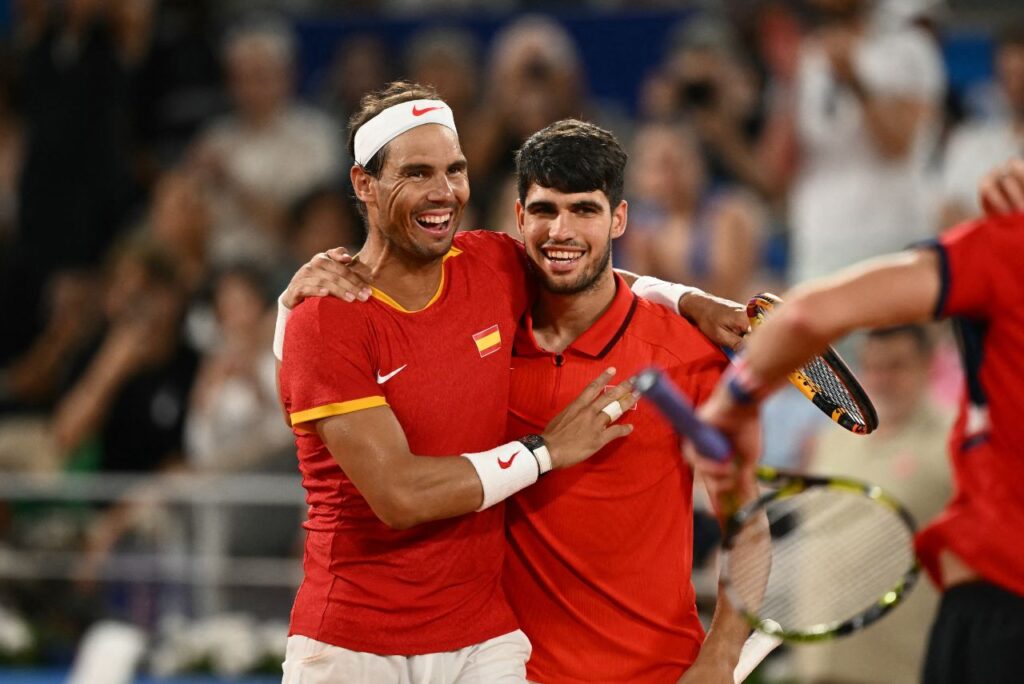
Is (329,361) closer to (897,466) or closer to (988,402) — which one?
(988,402)

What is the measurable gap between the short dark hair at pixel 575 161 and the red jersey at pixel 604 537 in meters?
0.41

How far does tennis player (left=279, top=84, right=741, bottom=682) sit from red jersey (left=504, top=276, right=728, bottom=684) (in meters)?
0.11

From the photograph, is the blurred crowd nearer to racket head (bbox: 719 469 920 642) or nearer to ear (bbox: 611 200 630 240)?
racket head (bbox: 719 469 920 642)

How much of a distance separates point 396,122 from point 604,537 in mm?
1291

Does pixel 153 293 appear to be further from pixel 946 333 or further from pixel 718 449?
pixel 718 449

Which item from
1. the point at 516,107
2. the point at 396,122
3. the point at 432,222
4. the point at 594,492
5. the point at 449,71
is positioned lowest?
the point at 594,492

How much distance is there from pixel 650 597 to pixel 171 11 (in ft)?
25.8

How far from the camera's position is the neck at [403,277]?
14.1 ft

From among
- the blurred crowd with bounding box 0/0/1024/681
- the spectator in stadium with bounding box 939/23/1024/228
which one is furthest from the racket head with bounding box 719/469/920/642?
the spectator in stadium with bounding box 939/23/1024/228

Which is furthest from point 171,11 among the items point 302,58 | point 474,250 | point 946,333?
point 474,250

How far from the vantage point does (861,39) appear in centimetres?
784

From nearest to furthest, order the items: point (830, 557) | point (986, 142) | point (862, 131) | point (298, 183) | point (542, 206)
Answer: point (542, 206)
point (830, 557)
point (986, 142)
point (862, 131)
point (298, 183)

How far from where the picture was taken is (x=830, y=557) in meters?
6.16

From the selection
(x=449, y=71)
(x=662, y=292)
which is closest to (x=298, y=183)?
(x=449, y=71)
